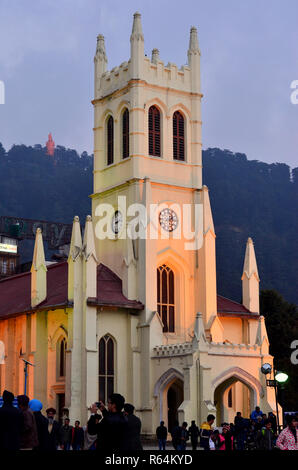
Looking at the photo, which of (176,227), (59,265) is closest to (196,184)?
(176,227)

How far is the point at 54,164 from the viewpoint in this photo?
159 meters

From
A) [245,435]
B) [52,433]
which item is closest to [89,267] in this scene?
[245,435]

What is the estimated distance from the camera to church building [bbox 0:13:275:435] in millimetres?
48875

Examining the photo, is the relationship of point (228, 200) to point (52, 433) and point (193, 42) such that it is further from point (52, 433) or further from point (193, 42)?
point (52, 433)

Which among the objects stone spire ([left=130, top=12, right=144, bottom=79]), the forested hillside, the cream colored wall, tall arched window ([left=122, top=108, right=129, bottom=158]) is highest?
the forested hillside

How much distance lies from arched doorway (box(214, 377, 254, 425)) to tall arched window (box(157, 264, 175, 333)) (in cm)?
476

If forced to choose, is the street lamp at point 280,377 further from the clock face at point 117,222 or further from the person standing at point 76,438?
the clock face at point 117,222

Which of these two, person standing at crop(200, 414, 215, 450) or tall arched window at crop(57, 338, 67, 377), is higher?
tall arched window at crop(57, 338, 67, 377)

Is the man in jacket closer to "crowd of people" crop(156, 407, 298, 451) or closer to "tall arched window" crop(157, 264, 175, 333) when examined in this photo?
"crowd of people" crop(156, 407, 298, 451)

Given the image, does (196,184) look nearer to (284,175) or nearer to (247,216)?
(247,216)

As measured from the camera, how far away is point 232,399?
53.6 metres

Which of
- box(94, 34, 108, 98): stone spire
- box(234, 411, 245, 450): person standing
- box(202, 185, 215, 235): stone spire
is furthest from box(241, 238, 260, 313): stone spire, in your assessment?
box(234, 411, 245, 450): person standing
